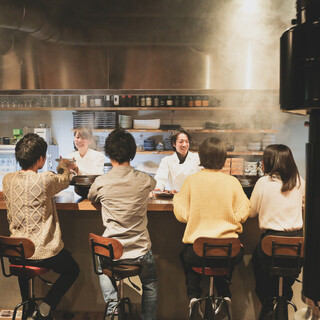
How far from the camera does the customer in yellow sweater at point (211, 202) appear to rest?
1.94 m

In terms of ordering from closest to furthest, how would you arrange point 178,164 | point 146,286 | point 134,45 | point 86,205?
1. point 146,286
2. point 86,205
3. point 134,45
4. point 178,164

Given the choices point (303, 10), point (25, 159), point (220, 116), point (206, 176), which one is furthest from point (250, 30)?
point (220, 116)

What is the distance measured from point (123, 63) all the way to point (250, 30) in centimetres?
97

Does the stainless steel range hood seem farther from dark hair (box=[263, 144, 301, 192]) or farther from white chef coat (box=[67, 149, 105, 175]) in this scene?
white chef coat (box=[67, 149, 105, 175])

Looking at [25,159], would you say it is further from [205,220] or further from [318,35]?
[318,35]

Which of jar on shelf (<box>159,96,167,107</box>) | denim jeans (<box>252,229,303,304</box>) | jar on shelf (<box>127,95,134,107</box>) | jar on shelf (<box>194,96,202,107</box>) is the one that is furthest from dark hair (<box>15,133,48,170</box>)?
jar on shelf (<box>194,96,202,107</box>)

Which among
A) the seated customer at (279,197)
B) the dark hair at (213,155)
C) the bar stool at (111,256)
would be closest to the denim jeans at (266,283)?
the seated customer at (279,197)

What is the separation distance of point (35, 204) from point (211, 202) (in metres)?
1.04

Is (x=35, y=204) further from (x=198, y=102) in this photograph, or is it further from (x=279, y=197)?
Answer: (x=198, y=102)

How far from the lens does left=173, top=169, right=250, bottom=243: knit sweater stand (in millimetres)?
1940

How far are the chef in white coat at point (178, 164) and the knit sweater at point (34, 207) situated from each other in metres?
1.81

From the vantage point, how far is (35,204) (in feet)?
6.59

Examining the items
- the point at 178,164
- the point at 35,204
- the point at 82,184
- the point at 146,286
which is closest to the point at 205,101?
the point at 178,164

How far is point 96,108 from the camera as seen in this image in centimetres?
477
